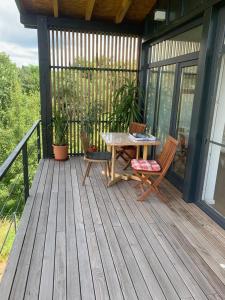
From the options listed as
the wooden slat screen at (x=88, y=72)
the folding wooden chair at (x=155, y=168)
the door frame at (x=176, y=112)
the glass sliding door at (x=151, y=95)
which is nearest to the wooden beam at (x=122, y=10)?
the wooden slat screen at (x=88, y=72)

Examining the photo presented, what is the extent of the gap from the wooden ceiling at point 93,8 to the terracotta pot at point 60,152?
8.55ft

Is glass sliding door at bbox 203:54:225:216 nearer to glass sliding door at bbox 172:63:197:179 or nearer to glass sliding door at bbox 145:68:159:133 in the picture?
glass sliding door at bbox 172:63:197:179

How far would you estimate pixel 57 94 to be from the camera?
533 centimetres

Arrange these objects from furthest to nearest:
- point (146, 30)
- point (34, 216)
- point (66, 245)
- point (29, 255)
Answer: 1. point (146, 30)
2. point (34, 216)
3. point (66, 245)
4. point (29, 255)

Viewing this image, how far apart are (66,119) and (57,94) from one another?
0.57 meters

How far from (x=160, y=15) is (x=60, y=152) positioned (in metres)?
3.27

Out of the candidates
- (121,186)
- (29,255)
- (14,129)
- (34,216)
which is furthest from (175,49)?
(14,129)

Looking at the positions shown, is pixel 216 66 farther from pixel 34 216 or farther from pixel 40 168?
pixel 40 168

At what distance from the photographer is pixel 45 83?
5.13 metres

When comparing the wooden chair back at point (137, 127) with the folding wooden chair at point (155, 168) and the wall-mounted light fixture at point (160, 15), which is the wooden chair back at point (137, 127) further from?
the wall-mounted light fixture at point (160, 15)

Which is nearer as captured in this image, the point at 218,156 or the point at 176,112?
the point at 218,156

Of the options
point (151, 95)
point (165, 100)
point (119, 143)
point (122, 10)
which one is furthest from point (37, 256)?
point (122, 10)

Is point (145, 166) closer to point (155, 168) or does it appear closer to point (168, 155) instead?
point (155, 168)

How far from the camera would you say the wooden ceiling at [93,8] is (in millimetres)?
4434
